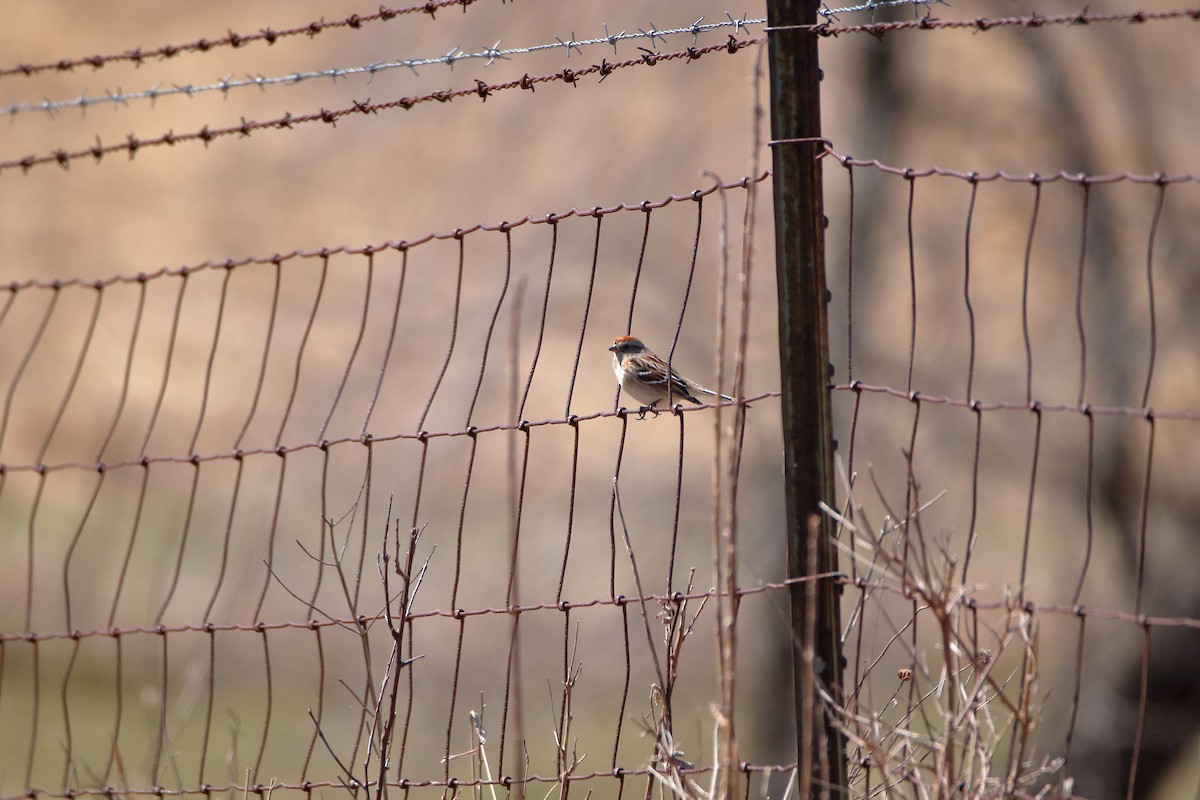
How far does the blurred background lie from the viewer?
1166 cm

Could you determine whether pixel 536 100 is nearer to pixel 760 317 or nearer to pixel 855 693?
pixel 760 317

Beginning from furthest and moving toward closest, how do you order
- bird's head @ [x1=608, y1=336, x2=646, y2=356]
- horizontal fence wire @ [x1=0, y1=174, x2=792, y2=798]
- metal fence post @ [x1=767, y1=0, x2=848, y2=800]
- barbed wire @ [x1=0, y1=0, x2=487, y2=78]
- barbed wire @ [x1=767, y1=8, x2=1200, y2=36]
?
horizontal fence wire @ [x1=0, y1=174, x2=792, y2=798]
bird's head @ [x1=608, y1=336, x2=646, y2=356]
barbed wire @ [x1=0, y1=0, x2=487, y2=78]
metal fence post @ [x1=767, y1=0, x2=848, y2=800]
barbed wire @ [x1=767, y1=8, x2=1200, y2=36]

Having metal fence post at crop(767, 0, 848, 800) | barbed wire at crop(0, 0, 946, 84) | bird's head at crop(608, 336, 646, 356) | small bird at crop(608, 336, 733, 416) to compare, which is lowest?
metal fence post at crop(767, 0, 848, 800)

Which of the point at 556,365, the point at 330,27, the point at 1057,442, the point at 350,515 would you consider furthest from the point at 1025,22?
the point at 556,365

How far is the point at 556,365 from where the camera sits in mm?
20766

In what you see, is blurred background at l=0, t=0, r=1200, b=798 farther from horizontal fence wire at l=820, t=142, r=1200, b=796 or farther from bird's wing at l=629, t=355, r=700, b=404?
bird's wing at l=629, t=355, r=700, b=404

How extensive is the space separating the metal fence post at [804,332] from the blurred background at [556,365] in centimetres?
243

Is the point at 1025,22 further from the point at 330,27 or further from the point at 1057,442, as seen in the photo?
the point at 1057,442

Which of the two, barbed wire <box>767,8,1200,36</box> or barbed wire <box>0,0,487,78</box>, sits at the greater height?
barbed wire <box>0,0,487,78</box>

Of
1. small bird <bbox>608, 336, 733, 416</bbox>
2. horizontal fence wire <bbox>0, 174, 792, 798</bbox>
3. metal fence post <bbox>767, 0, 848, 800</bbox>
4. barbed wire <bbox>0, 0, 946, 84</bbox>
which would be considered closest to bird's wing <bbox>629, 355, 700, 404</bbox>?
small bird <bbox>608, 336, 733, 416</bbox>

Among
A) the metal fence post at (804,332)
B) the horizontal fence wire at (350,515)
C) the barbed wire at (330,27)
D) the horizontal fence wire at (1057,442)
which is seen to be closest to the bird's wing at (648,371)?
the horizontal fence wire at (1057,442)

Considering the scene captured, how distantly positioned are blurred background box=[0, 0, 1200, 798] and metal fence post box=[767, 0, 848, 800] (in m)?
2.43

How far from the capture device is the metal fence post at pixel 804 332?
3093mm

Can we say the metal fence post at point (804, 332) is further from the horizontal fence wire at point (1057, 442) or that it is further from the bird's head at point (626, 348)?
the horizontal fence wire at point (1057, 442)
